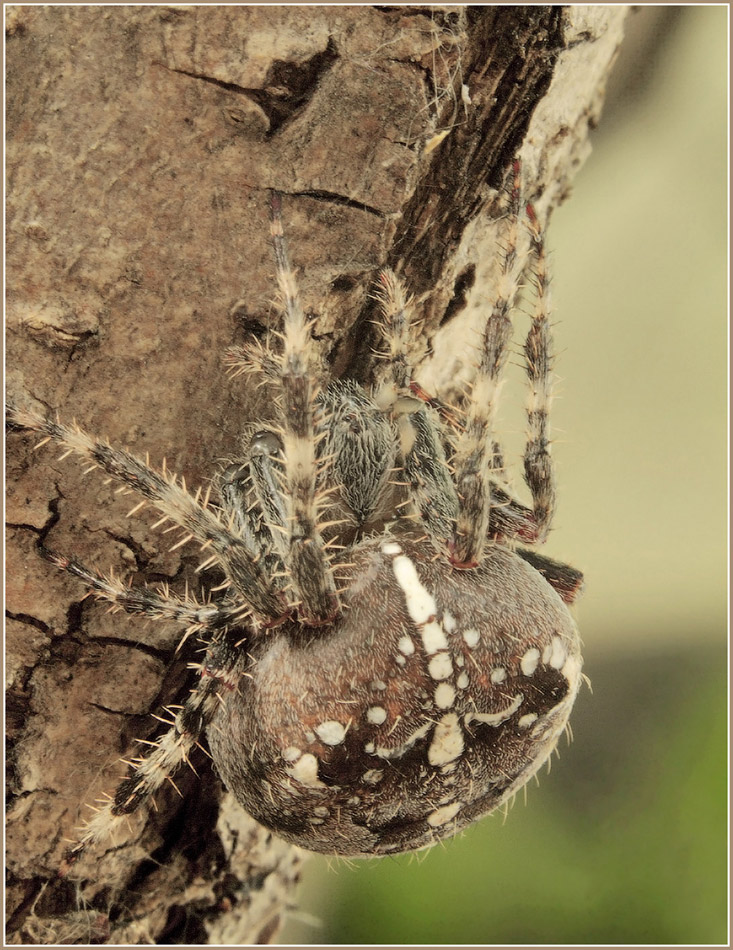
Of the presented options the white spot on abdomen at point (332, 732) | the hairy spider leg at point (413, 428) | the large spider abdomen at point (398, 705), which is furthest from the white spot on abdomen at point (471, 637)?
the white spot on abdomen at point (332, 732)

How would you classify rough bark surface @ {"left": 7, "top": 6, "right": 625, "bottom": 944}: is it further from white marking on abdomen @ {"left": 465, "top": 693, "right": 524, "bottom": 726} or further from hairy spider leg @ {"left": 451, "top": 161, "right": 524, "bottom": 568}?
white marking on abdomen @ {"left": 465, "top": 693, "right": 524, "bottom": 726}

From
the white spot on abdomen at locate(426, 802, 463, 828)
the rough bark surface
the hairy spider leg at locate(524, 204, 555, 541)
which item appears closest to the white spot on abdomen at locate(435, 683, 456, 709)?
the white spot on abdomen at locate(426, 802, 463, 828)

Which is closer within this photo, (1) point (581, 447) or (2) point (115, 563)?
(2) point (115, 563)

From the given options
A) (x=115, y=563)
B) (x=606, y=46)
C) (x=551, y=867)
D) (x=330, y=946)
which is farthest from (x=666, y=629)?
(x=115, y=563)

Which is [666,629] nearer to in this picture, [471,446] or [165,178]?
[471,446]

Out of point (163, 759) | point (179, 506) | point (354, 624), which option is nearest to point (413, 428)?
point (354, 624)

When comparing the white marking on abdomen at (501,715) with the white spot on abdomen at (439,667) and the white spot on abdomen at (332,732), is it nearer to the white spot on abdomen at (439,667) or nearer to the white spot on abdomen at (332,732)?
the white spot on abdomen at (439,667)
